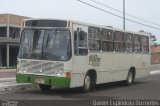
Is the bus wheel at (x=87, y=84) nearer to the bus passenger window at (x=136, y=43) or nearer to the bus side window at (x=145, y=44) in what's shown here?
the bus passenger window at (x=136, y=43)

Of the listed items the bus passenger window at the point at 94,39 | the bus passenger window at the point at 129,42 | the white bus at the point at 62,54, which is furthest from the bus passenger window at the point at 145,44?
the bus passenger window at the point at 94,39

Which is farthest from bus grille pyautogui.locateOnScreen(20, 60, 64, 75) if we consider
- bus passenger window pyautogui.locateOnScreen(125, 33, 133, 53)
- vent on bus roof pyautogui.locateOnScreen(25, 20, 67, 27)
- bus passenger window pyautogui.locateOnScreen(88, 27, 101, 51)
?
bus passenger window pyautogui.locateOnScreen(125, 33, 133, 53)

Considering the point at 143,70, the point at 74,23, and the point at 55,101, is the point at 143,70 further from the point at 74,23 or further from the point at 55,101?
the point at 55,101

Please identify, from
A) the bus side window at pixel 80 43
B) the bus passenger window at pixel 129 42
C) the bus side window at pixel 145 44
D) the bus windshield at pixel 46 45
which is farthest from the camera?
the bus side window at pixel 145 44

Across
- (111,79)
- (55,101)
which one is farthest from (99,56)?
(55,101)

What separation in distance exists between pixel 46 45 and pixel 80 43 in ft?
4.68

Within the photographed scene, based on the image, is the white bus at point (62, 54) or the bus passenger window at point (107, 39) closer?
the white bus at point (62, 54)

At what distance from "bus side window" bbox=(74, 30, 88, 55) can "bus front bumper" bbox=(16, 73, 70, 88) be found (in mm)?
Result: 1322

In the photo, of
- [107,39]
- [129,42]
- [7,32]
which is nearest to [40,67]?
[107,39]

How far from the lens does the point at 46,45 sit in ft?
57.8

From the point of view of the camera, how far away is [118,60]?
2216 cm

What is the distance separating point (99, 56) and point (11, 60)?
40.5m

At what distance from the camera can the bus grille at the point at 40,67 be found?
56.6 feet

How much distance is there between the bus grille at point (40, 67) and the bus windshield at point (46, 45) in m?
0.20
